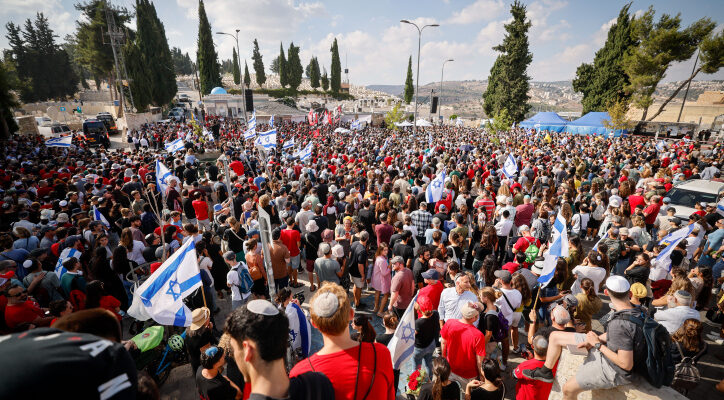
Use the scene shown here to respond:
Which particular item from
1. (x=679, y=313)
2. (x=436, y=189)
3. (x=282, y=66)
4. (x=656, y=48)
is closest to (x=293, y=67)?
(x=282, y=66)

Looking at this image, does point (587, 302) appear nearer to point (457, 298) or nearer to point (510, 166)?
point (457, 298)

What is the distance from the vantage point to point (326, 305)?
2.09 metres

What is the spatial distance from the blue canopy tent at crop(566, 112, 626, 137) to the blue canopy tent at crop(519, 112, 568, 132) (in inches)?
32.9

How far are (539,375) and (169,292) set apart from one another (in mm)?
4163

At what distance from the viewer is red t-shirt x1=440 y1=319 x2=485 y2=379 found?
350 cm

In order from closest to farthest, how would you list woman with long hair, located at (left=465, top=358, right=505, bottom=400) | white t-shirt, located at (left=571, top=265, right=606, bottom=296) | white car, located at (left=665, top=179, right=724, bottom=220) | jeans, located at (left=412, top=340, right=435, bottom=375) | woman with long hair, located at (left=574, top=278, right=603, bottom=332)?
woman with long hair, located at (left=465, top=358, right=505, bottom=400)
jeans, located at (left=412, top=340, right=435, bottom=375)
woman with long hair, located at (left=574, top=278, right=603, bottom=332)
white t-shirt, located at (left=571, top=265, right=606, bottom=296)
white car, located at (left=665, top=179, right=724, bottom=220)

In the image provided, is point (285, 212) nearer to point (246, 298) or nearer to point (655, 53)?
point (246, 298)

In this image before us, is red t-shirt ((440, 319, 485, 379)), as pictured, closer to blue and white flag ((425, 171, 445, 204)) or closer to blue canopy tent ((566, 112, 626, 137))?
blue and white flag ((425, 171, 445, 204))

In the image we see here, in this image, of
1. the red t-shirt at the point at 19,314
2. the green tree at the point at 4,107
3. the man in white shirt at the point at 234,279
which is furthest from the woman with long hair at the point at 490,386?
the green tree at the point at 4,107

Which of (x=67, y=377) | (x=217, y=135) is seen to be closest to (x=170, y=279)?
(x=67, y=377)

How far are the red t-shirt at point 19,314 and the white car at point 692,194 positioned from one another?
13579mm

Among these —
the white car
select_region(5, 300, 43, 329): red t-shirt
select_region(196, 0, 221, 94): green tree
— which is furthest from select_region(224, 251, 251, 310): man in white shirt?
select_region(196, 0, 221, 94): green tree

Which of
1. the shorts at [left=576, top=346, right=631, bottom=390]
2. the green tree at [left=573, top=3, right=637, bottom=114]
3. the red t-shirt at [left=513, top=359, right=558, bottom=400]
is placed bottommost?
the red t-shirt at [left=513, top=359, right=558, bottom=400]

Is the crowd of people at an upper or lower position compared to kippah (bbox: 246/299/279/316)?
lower
